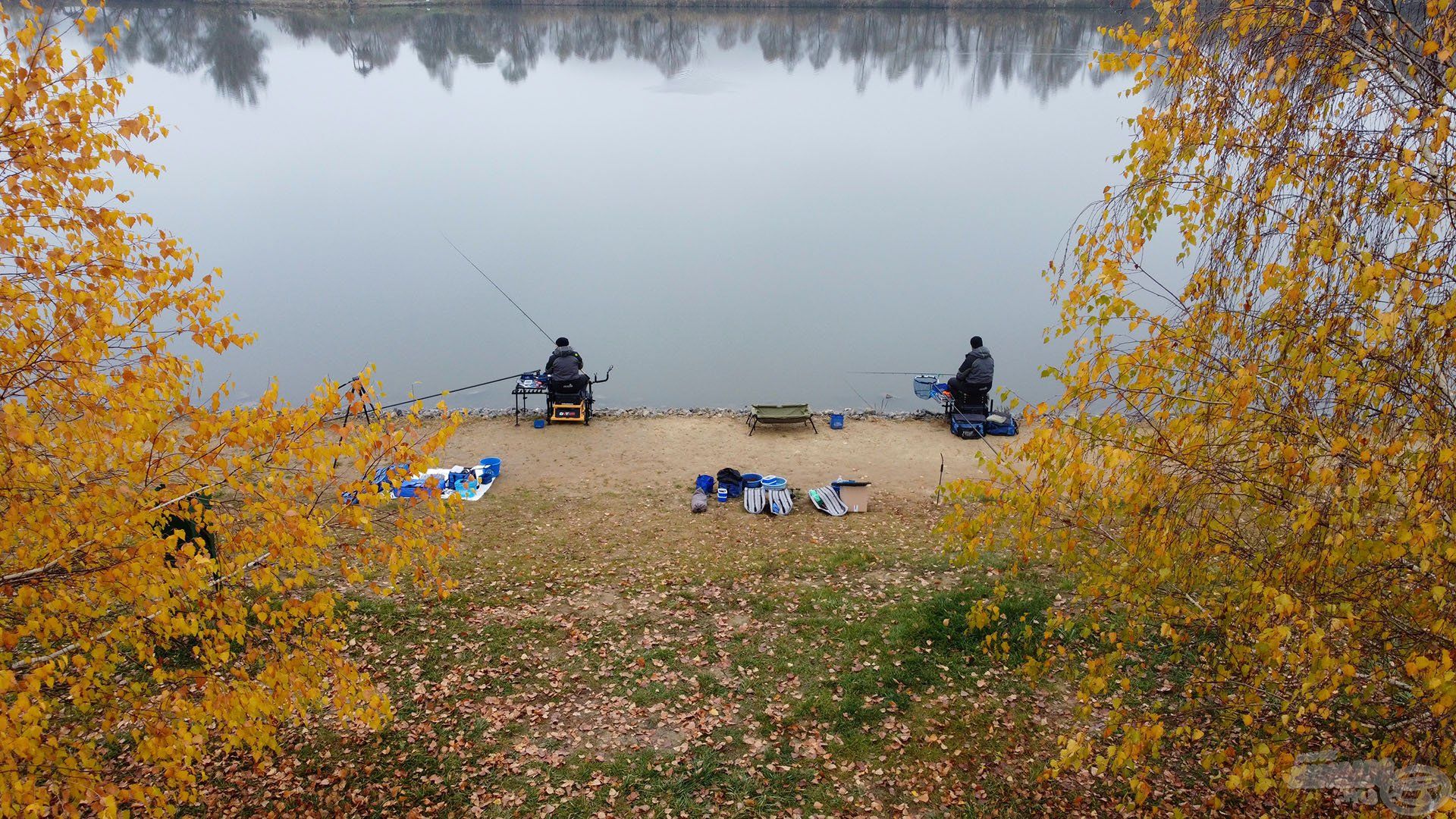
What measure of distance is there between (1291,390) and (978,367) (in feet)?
29.8

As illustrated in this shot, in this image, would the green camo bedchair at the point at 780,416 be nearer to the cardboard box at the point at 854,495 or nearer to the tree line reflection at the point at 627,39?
the cardboard box at the point at 854,495

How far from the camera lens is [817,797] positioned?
5.57 m

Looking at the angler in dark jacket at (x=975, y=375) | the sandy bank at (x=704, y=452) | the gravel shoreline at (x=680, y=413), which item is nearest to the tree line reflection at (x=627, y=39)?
the gravel shoreline at (x=680, y=413)

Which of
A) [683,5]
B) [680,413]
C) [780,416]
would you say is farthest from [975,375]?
[683,5]

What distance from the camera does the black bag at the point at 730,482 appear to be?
35.0 ft

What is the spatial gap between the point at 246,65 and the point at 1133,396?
56503 mm

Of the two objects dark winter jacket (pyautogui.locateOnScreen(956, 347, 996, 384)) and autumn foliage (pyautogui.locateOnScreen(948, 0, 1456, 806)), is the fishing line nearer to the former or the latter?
dark winter jacket (pyautogui.locateOnScreen(956, 347, 996, 384))

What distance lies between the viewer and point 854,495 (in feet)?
33.4

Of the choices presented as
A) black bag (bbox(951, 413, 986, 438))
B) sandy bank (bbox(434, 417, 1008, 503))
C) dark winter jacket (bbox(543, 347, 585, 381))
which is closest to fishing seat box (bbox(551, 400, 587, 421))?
sandy bank (bbox(434, 417, 1008, 503))

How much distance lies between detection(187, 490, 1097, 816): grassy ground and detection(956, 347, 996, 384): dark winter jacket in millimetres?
4082

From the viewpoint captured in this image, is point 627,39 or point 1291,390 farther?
point 627,39

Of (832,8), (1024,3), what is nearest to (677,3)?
(832,8)

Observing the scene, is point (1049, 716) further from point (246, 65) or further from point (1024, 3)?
point (1024, 3)

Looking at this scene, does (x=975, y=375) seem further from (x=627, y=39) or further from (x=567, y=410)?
(x=627, y=39)
